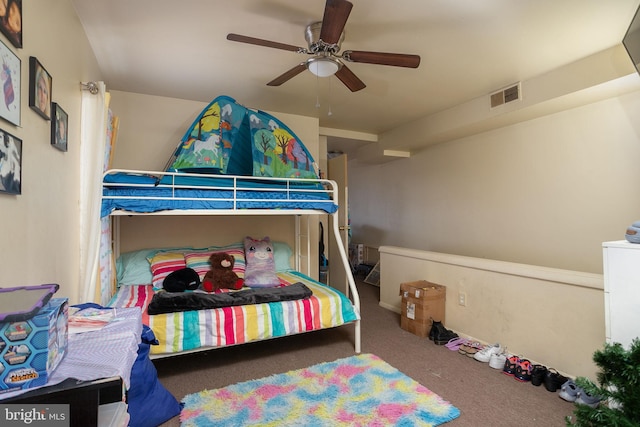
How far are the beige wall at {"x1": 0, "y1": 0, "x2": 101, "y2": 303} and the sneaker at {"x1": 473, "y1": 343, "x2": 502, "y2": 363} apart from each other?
9.60 feet

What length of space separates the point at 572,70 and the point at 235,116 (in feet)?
9.47

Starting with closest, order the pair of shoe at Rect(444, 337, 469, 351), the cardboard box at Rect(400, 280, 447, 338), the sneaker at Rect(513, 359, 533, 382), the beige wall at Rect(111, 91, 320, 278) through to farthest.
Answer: the sneaker at Rect(513, 359, 533, 382) → the pair of shoe at Rect(444, 337, 469, 351) → the cardboard box at Rect(400, 280, 447, 338) → the beige wall at Rect(111, 91, 320, 278)

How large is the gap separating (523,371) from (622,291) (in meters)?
0.97

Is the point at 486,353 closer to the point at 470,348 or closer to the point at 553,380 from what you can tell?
the point at 470,348

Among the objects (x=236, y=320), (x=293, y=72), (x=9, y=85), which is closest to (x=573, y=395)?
(x=236, y=320)

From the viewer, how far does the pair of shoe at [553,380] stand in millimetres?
2143

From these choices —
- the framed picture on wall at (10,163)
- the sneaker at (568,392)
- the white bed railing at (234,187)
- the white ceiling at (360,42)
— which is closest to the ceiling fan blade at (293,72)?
the white ceiling at (360,42)

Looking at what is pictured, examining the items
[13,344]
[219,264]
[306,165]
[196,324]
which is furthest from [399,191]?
[13,344]

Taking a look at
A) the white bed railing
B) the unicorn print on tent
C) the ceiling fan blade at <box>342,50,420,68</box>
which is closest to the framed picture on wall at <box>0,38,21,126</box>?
the white bed railing

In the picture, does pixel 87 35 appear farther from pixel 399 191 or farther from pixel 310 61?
pixel 399 191

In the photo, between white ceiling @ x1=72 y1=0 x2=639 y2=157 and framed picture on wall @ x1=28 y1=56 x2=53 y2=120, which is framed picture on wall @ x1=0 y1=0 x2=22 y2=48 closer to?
framed picture on wall @ x1=28 y1=56 x2=53 y2=120

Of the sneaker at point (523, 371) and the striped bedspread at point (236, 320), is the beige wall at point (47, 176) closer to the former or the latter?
the striped bedspread at point (236, 320)

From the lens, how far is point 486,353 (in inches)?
102

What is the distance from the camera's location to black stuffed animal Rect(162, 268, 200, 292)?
274cm
